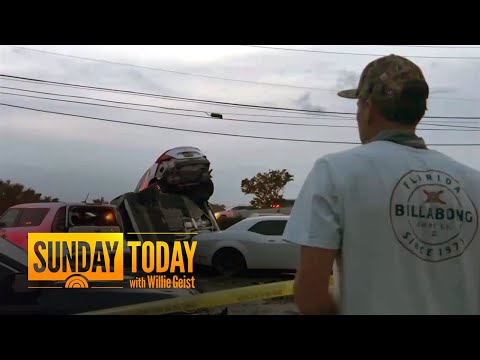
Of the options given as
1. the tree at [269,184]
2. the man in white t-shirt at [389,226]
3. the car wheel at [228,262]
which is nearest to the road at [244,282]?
the car wheel at [228,262]

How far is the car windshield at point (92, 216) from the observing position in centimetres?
428

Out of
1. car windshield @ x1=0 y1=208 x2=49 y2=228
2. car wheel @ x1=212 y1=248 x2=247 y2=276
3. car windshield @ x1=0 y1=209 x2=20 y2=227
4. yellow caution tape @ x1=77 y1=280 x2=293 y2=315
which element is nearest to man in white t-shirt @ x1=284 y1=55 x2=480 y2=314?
yellow caution tape @ x1=77 y1=280 x2=293 y2=315

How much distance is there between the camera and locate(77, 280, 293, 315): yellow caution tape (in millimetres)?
3010

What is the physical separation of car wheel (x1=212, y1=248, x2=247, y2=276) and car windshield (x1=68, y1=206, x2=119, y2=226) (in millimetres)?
979

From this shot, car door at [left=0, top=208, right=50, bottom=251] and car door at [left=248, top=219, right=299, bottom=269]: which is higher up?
car door at [left=0, top=208, right=50, bottom=251]

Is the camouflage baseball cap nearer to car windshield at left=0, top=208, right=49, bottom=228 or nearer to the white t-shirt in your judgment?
the white t-shirt

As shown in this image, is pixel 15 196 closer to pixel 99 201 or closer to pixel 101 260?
pixel 99 201

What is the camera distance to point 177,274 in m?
3.80

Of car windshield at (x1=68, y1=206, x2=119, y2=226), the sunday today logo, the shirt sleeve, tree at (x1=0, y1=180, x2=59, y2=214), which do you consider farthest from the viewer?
car windshield at (x1=68, y1=206, x2=119, y2=226)

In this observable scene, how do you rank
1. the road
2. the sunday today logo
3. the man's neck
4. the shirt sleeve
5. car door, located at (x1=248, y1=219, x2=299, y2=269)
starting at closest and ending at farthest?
the shirt sleeve < the man's neck < the sunday today logo < the road < car door, located at (x1=248, y1=219, x2=299, y2=269)

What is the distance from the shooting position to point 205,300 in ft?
11.8

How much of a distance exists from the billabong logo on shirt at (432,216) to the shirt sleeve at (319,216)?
12 centimetres

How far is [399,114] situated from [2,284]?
8.57 feet

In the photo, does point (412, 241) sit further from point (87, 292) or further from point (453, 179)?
point (87, 292)
